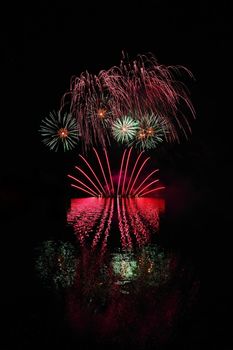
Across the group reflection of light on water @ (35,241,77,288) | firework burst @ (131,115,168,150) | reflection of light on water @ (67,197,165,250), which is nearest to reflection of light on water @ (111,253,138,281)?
reflection of light on water @ (35,241,77,288)

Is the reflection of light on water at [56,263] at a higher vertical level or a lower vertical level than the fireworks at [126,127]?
lower

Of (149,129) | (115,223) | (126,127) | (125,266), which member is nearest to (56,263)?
(125,266)

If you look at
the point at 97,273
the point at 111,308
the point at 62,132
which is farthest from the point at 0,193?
the point at 111,308

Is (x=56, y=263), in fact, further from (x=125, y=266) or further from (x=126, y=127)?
(x=126, y=127)

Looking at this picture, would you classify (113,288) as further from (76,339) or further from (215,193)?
(215,193)

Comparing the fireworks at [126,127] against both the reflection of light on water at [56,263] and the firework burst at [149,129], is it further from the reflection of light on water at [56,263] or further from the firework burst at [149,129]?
the reflection of light on water at [56,263]

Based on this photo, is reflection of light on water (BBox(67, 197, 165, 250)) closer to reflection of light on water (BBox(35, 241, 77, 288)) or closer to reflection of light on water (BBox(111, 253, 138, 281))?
reflection of light on water (BBox(35, 241, 77, 288))

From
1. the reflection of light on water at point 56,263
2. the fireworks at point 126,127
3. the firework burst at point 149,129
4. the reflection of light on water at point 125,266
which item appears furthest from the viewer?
the firework burst at point 149,129

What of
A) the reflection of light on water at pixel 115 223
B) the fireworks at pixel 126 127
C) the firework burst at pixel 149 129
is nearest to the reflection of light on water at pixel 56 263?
the reflection of light on water at pixel 115 223

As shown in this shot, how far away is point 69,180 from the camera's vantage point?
36.1m

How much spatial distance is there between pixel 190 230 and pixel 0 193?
16033mm

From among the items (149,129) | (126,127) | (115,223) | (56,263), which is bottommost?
(56,263)

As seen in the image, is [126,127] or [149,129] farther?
[149,129]

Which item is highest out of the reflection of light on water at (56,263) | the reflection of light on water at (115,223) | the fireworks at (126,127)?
the fireworks at (126,127)
